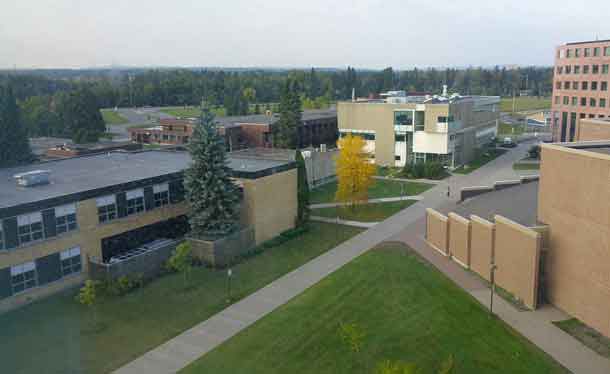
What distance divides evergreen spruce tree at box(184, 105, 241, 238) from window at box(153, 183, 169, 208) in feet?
5.49

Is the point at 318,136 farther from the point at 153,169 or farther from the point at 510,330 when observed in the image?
the point at 510,330

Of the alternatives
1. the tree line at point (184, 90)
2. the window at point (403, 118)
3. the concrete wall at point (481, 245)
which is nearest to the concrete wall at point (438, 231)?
the concrete wall at point (481, 245)

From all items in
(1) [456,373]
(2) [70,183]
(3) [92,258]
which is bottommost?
(1) [456,373]

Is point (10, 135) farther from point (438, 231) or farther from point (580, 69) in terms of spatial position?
point (580, 69)

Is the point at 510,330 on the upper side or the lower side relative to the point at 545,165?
lower

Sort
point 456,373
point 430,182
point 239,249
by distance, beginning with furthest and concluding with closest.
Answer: point 430,182
point 239,249
point 456,373

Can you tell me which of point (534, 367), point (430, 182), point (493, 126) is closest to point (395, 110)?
point (430, 182)

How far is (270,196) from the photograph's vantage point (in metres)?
32.8

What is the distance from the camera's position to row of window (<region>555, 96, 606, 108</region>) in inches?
2296

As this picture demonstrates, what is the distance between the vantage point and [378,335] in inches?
813

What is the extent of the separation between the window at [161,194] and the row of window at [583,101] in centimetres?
4959

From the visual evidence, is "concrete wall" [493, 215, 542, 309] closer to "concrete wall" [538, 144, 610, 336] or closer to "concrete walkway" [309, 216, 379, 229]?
"concrete wall" [538, 144, 610, 336]

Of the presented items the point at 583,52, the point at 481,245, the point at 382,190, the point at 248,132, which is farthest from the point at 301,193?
the point at 583,52

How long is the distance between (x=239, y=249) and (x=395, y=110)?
32021mm
